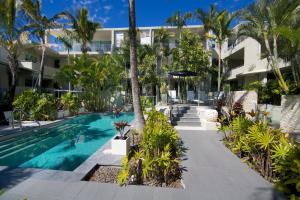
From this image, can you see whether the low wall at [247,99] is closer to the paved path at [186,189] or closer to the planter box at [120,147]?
the paved path at [186,189]

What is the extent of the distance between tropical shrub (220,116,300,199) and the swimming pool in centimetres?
541

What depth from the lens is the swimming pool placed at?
22.9 ft

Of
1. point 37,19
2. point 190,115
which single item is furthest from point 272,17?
point 37,19

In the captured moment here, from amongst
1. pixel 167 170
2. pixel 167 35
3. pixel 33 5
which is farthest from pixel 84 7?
pixel 167 170

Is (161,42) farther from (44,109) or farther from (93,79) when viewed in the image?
(44,109)

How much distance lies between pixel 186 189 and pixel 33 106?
12.0 meters

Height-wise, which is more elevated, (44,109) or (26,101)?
(26,101)

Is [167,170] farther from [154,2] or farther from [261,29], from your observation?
[154,2]

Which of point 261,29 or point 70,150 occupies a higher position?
point 261,29

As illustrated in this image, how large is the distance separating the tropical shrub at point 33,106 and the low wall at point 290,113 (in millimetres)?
13791

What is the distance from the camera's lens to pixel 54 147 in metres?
8.88

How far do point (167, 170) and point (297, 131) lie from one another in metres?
8.35

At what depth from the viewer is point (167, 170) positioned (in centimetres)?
463

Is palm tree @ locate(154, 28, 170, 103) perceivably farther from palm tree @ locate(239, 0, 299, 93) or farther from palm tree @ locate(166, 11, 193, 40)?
palm tree @ locate(239, 0, 299, 93)
